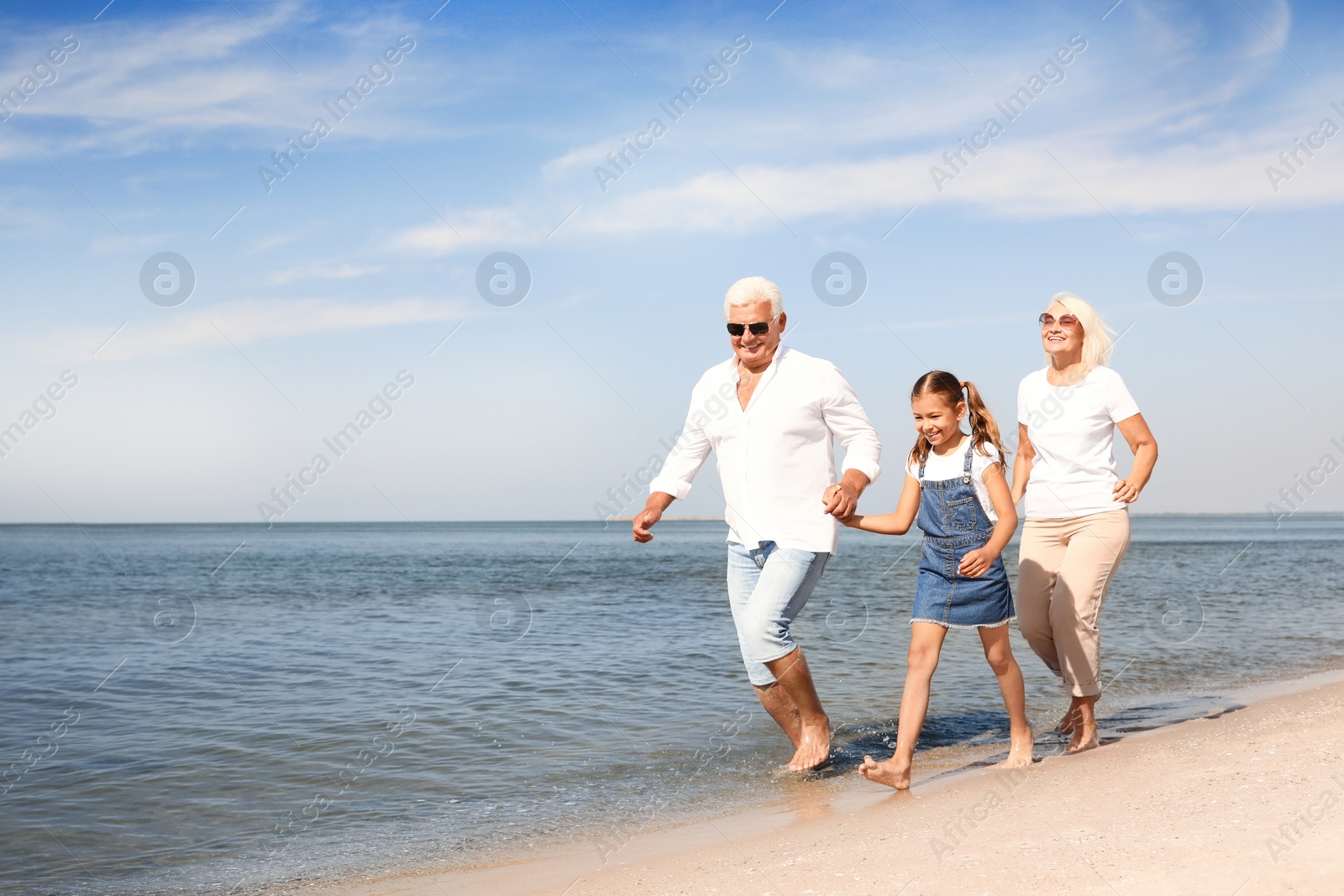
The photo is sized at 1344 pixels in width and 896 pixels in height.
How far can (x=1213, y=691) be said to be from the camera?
6.59 meters

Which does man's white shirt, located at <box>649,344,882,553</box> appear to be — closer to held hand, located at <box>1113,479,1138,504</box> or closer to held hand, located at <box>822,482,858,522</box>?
held hand, located at <box>822,482,858,522</box>

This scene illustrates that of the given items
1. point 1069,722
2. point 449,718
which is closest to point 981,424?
point 1069,722

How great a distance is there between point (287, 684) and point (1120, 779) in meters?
6.18

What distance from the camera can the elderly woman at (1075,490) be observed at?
171 inches

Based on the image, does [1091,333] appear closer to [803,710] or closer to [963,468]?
[963,468]

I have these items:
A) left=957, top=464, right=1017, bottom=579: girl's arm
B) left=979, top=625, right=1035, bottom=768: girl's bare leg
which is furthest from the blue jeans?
left=979, top=625, right=1035, bottom=768: girl's bare leg

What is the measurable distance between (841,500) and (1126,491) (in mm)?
1428

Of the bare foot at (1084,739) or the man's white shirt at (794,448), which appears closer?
the man's white shirt at (794,448)

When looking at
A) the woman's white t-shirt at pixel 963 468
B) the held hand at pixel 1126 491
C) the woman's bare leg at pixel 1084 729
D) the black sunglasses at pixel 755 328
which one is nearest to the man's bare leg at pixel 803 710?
the woman's white t-shirt at pixel 963 468

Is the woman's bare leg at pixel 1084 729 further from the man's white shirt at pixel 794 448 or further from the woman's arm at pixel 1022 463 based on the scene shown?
the man's white shirt at pixel 794 448

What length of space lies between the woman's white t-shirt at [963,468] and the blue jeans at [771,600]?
59 cm

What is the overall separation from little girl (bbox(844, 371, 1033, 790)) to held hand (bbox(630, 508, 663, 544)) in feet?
2.78

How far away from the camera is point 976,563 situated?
379cm

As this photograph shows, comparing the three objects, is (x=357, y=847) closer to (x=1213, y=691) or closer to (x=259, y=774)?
(x=259, y=774)
